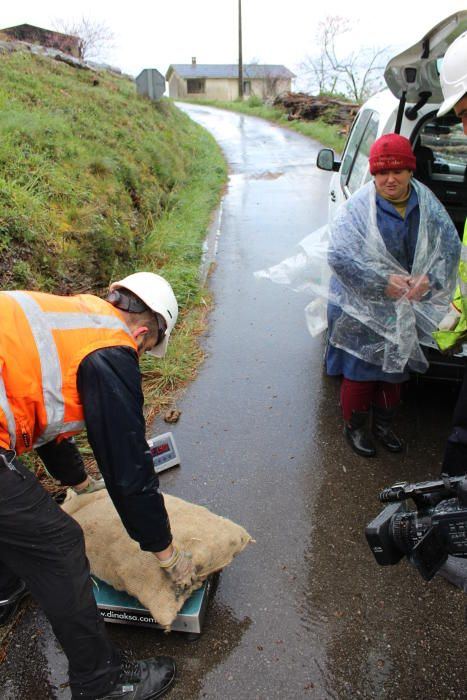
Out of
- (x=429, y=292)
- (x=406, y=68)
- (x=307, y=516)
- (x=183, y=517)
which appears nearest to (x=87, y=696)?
(x=183, y=517)

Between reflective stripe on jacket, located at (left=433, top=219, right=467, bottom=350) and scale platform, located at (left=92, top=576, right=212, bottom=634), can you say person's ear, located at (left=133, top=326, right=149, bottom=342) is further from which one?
reflective stripe on jacket, located at (left=433, top=219, right=467, bottom=350)

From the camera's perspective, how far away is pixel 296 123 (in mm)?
22578

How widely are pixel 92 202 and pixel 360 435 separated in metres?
4.21

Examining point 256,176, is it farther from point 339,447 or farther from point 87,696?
point 87,696

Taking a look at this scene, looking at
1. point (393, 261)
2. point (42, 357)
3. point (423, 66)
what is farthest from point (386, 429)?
point (42, 357)

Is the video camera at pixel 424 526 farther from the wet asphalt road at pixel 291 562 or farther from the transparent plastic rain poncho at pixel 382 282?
the transparent plastic rain poncho at pixel 382 282

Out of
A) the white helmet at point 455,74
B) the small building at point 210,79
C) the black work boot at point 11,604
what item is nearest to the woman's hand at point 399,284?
the white helmet at point 455,74

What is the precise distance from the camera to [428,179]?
389 centimetres

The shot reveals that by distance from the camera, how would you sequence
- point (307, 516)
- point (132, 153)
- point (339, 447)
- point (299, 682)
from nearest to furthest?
point (299, 682), point (307, 516), point (339, 447), point (132, 153)

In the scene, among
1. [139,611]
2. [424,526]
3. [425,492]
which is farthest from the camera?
[139,611]

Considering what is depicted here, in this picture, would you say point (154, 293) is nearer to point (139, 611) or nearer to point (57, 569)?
point (57, 569)

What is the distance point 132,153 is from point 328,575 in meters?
8.19

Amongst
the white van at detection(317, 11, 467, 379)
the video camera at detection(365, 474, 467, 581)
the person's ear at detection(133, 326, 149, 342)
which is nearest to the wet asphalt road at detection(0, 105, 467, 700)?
the video camera at detection(365, 474, 467, 581)

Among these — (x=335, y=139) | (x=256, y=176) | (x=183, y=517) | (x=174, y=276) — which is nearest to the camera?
(x=183, y=517)
